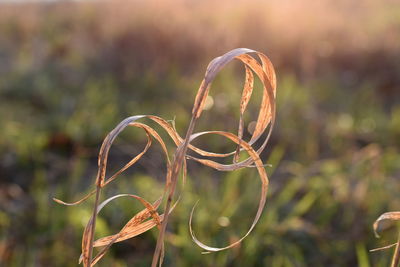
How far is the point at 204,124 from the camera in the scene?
4.39 m

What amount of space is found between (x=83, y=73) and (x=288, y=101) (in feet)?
7.44

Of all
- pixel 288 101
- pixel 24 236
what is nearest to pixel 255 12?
pixel 288 101

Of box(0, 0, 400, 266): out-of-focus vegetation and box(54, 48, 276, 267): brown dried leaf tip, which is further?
box(0, 0, 400, 266): out-of-focus vegetation

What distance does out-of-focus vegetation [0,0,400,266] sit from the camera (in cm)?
251

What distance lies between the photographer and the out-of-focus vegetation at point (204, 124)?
8.25 ft

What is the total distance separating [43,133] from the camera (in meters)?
3.92

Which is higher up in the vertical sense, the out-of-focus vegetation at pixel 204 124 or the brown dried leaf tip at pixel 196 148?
the brown dried leaf tip at pixel 196 148

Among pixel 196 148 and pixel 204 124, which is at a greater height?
pixel 196 148

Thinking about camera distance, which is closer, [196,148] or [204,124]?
[196,148]

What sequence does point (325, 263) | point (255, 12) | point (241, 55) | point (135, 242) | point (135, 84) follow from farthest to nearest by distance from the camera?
point (255, 12), point (135, 84), point (135, 242), point (325, 263), point (241, 55)

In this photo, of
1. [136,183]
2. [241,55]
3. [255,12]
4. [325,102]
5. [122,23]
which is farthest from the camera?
[255,12]

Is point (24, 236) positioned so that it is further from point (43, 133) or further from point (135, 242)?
point (43, 133)

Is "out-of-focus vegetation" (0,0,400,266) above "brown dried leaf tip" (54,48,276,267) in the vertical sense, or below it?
below

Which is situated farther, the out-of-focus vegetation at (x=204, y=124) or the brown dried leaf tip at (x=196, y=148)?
the out-of-focus vegetation at (x=204, y=124)
